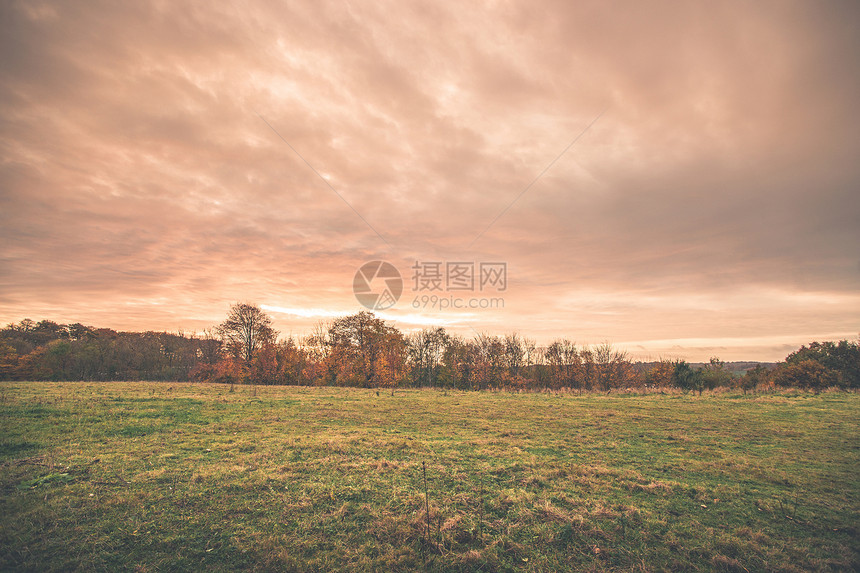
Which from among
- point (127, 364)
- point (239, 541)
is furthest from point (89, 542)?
point (127, 364)

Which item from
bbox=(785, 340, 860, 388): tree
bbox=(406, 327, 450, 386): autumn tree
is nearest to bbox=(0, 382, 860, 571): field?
bbox=(785, 340, 860, 388): tree

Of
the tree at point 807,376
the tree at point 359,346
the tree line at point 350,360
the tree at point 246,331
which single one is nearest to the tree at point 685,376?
the tree line at point 350,360

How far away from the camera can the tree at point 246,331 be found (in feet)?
157

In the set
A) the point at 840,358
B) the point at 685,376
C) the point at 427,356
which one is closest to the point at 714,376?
the point at 685,376

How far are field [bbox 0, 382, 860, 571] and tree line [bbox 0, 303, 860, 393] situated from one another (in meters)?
32.2

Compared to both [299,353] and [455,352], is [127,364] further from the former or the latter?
[455,352]

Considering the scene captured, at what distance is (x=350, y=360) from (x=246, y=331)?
16.8 m

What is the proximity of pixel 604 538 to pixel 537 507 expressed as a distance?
130cm

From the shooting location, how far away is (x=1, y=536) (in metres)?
5.03

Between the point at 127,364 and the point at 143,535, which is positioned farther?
the point at 127,364

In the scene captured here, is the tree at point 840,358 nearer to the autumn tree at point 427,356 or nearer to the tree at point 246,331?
the autumn tree at point 427,356

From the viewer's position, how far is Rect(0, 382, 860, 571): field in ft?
16.4

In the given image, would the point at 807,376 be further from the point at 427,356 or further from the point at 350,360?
the point at 350,360

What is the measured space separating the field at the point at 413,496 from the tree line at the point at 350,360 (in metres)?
32.2
